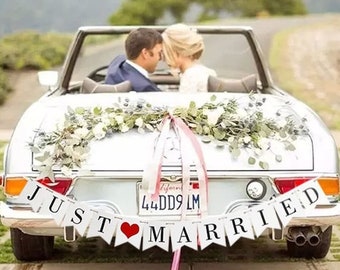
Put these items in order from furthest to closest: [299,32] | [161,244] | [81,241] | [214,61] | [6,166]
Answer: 1. [299,32]
2. [214,61]
3. [81,241]
4. [6,166]
5. [161,244]

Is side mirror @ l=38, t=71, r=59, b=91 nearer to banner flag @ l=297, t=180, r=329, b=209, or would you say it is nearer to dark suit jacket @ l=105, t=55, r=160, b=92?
dark suit jacket @ l=105, t=55, r=160, b=92

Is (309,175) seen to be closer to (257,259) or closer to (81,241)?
(257,259)

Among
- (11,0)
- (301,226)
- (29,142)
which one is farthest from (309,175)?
(11,0)

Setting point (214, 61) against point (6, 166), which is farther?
point (214, 61)

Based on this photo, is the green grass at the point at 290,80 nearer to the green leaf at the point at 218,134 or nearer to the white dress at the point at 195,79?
the white dress at the point at 195,79

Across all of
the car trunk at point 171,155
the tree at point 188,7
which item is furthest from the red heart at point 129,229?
the tree at point 188,7

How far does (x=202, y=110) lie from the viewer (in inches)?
194

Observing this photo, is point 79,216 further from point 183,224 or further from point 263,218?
point 263,218

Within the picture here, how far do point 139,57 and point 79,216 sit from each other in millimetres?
2017

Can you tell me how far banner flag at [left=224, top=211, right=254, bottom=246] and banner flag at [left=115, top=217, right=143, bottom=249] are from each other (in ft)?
1.41

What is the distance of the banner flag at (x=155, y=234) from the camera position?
446 centimetres


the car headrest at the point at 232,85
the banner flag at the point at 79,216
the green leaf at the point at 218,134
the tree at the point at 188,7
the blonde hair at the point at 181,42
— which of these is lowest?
the tree at the point at 188,7

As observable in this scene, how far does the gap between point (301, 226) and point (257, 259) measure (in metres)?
0.89

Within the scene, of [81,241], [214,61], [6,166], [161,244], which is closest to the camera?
[161,244]
